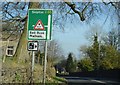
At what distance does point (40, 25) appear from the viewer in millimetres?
11812

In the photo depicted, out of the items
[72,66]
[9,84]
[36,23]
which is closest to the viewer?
[36,23]

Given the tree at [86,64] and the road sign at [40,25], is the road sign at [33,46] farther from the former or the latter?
the tree at [86,64]

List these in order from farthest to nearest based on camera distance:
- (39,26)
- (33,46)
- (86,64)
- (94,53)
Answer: (86,64) < (94,53) < (33,46) < (39,26)

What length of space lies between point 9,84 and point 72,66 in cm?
5480

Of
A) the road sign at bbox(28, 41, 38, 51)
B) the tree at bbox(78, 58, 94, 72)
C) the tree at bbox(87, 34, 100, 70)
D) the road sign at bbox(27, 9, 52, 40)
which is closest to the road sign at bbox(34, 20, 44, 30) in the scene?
the road sign at bbox(27, 9, 52, 40)

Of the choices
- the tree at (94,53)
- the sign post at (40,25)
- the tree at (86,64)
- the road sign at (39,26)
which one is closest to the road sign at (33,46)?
the sign post at (40,25)

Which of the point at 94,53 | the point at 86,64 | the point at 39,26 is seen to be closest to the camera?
the point at 39,26

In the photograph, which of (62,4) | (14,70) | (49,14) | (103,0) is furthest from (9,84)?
(103,0)

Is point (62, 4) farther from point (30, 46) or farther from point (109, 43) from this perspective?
point (109, 43)

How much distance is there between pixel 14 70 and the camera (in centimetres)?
1593

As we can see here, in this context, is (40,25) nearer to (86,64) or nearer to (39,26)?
(39,26)

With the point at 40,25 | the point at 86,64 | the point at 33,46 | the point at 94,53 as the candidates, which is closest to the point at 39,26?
the point at 40,25

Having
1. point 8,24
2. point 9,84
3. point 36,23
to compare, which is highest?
point 8,24

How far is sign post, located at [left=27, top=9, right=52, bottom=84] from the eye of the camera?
11766mm
